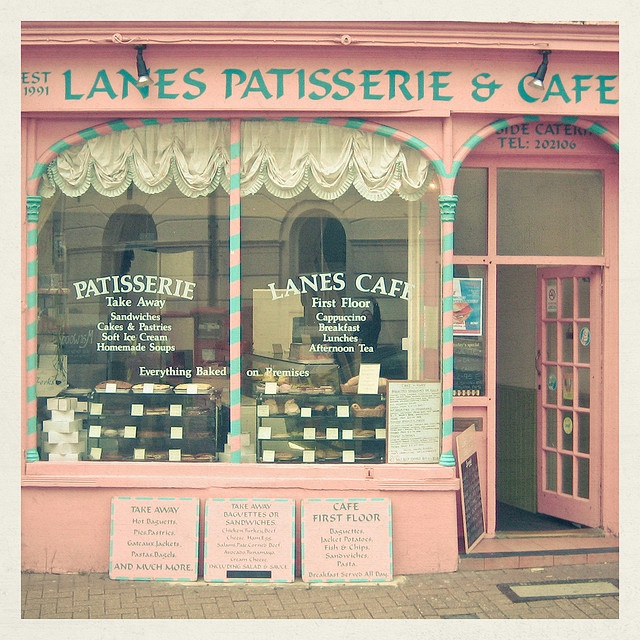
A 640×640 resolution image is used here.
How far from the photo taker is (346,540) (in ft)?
22.1

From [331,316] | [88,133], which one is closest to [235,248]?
[331,316]

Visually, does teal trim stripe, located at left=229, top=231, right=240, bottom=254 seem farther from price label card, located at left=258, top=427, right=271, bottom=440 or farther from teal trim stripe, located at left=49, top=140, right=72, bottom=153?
teal trim stripe, located at left=49, top=140, right=72, bottom=153

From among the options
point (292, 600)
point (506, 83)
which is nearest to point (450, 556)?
point (292, 600)

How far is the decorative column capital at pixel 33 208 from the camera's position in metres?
7.07

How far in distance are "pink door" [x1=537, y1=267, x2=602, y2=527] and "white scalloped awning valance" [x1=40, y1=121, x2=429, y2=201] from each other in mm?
2003

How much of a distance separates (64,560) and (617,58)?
20.4ft

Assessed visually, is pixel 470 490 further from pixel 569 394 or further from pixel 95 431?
pixel 95 431

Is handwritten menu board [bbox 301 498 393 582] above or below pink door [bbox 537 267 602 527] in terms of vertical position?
below

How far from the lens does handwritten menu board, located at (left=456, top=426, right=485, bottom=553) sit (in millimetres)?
7207

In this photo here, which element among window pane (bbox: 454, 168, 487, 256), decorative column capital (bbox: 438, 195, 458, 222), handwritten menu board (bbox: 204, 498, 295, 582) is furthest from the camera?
window pane (bbox: 454, 168, 487, 256)

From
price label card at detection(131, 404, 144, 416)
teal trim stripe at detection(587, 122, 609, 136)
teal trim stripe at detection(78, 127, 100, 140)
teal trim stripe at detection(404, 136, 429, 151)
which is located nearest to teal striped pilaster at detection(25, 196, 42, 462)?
teal trim stripe at detection(78, 127, 100, 140)

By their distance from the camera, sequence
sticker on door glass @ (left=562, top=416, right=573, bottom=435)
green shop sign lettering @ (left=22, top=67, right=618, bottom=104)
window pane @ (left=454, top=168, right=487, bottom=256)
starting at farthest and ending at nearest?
1. sticker on door glass @ (left=562, top=416, right=573, bottom=435)
2. window pane @ (left=454, top=168, right=487, bottom=256)
3. green shop sign lettering @ (left=22, top=67, right=618, bottom=104)

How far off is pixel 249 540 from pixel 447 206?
3.20 meters

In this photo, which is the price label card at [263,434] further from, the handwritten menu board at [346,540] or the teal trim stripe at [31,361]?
the teal trim stripe at [31,361]
